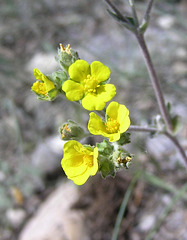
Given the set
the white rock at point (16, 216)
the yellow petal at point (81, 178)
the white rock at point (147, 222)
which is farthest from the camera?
the white rock at point (16, 216)

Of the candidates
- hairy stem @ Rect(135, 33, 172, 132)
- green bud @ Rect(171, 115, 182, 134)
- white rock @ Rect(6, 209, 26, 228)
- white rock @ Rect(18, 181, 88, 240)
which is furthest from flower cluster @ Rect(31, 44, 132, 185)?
white rock @ Rect(6, 209, 26, 228)

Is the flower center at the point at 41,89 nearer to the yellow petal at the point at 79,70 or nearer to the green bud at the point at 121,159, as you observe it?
the yellow petal at the point at 79,70

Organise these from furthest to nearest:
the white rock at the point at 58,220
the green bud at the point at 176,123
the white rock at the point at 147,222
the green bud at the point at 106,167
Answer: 1. the white rock at the point at 147,222
2. the white rock at the point at 58,220
3. the green bud at the point at 176,123
4. the green bud at the point at 106,167

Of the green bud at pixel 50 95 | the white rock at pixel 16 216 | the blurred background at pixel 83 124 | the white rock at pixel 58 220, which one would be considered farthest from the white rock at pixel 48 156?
the green bud at pixel 50 95

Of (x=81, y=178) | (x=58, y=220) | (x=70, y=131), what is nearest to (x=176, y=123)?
(x=70, y=131)

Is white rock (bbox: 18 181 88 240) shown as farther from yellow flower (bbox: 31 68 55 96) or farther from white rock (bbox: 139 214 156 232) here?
yellow flower (bbox: 31 68 55 96)

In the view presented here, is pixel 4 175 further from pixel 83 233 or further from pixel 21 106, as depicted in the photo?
pixel 83 233

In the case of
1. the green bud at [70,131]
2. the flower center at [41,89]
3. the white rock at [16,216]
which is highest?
the flower center at [41,89]
